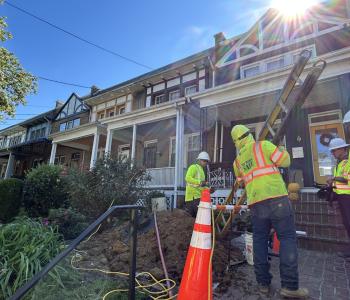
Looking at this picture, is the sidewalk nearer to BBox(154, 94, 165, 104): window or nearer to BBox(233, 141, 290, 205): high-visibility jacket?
BBox(233, 141, 290, 205): high-visibility jacket

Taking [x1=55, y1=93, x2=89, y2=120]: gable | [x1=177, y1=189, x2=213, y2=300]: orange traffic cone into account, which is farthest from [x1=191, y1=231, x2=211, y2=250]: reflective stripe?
[x1=55, y1=93, x2=89, y2=120]: gable

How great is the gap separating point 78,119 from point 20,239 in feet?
58.3

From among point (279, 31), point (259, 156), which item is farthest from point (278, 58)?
point (259, 156)

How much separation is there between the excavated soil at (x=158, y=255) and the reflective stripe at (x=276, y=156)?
1599 millimetres

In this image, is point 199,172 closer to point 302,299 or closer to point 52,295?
point 302,299

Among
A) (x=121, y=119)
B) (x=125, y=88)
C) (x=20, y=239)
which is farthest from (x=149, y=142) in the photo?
(x=20, y=239)

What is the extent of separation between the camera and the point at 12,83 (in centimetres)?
1777

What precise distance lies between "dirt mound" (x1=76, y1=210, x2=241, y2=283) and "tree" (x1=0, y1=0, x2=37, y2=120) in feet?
55.4

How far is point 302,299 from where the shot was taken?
2549 millimetres

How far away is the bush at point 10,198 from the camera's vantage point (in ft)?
26.5

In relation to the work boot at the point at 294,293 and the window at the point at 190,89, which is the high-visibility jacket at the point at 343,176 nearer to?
the work boot at the point at 294,293

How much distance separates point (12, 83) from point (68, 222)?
16251 mm

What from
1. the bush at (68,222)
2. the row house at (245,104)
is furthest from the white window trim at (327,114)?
the bush at (68,222)

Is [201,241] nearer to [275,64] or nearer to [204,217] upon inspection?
[204,217]
